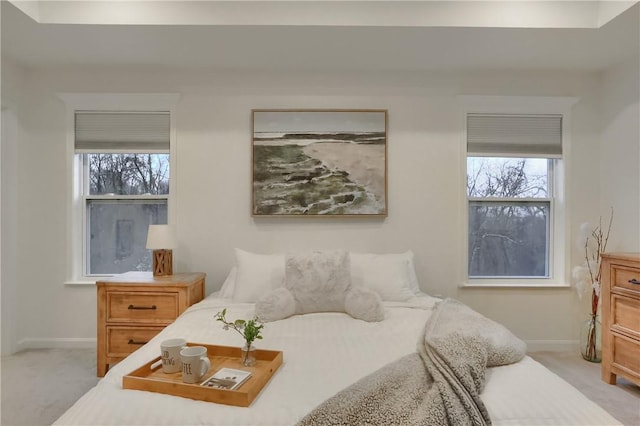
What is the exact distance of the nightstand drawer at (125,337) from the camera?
2.78 metres

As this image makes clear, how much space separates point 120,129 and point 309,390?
2.90 metres

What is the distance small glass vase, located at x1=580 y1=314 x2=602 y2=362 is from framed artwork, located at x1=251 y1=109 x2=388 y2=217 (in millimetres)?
1853

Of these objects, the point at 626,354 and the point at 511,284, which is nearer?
the point at 626,354

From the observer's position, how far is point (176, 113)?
3.37m

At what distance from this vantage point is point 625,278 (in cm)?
263

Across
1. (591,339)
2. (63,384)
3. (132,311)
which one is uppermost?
(132,311)

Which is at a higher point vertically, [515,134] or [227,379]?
[515,134]

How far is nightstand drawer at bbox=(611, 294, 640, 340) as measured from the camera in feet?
8.35

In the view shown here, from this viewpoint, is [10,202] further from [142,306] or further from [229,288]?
[229,288]

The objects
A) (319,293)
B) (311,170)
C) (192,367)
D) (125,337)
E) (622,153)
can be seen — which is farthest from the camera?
(311,170)

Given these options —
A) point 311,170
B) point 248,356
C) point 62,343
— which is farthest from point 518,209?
point 62,343

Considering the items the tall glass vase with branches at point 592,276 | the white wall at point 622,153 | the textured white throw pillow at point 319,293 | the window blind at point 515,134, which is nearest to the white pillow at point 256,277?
the textured white throw pillow at point 319,293

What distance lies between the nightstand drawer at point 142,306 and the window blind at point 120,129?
125 cm

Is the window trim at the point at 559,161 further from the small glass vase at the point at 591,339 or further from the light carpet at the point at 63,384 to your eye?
the light carpet at the point at 63,384
